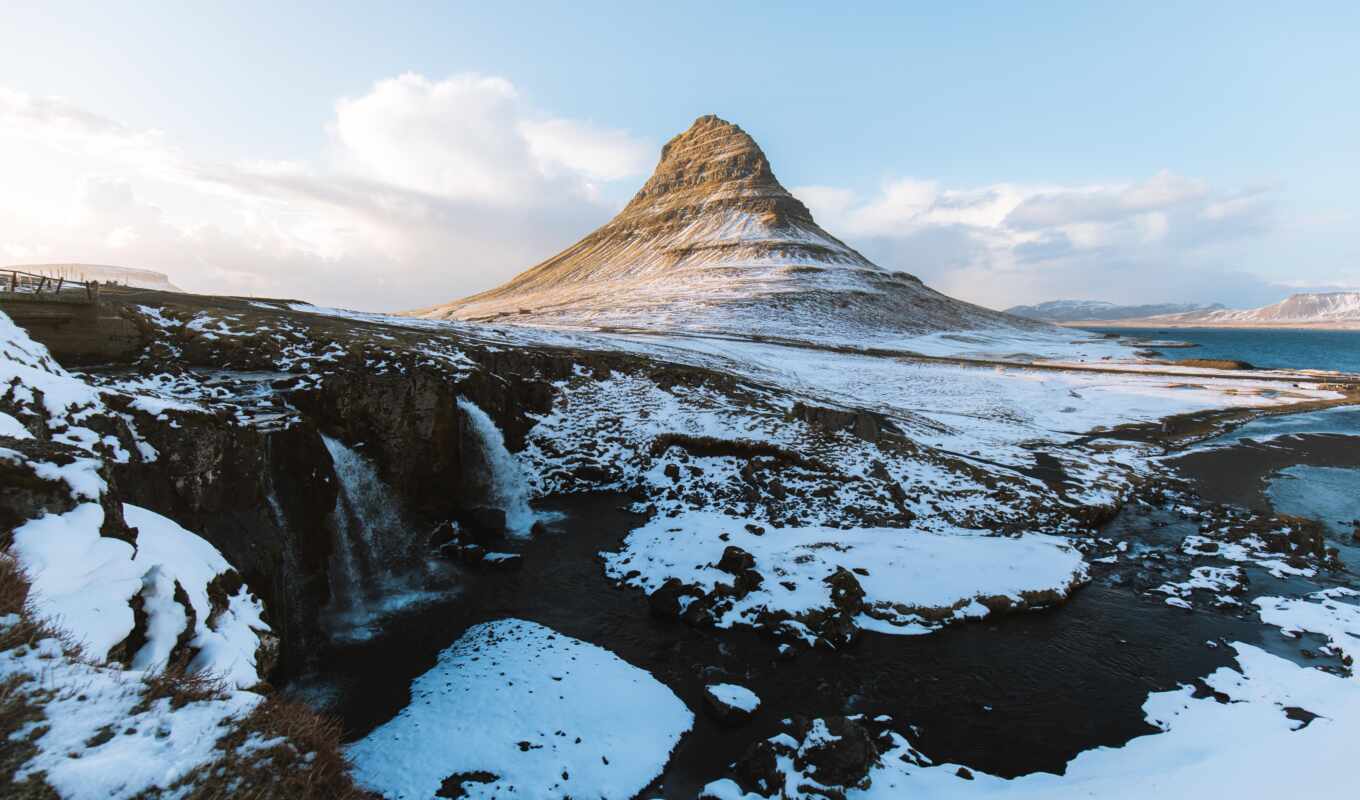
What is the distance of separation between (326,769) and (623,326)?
78.4 m

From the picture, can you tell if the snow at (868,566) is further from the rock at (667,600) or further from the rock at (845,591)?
the rock at (667,600)

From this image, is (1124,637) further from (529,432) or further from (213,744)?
(529,432)

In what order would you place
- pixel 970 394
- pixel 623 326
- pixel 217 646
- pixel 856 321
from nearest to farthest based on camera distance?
pixel 217 646
pixel 970 394
pixel 623 326
pixel 856 321

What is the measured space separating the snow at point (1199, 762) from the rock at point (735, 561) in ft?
23.0

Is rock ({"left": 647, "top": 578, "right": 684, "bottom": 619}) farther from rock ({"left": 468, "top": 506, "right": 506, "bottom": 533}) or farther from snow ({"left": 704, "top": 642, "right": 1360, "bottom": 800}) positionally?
rock ({"left": 468, "top": 506, "right": 506, "bottom": 533})

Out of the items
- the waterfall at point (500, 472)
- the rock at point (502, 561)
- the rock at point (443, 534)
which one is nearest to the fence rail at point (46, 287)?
the waterfall at point (500, 472)

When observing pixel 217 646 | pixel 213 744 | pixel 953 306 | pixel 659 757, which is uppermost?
pixel 953 306

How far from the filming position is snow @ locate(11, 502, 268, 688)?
7363 millimetres

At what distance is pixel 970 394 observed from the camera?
A: 2060 inches

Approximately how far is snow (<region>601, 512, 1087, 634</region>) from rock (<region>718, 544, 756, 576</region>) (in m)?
0.25

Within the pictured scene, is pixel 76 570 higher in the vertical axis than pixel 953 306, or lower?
lower

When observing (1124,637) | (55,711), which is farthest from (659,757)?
(1124,637)

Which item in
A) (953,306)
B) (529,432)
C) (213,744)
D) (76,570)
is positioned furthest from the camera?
(953,306)

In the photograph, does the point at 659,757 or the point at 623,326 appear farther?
the point at 623,326
